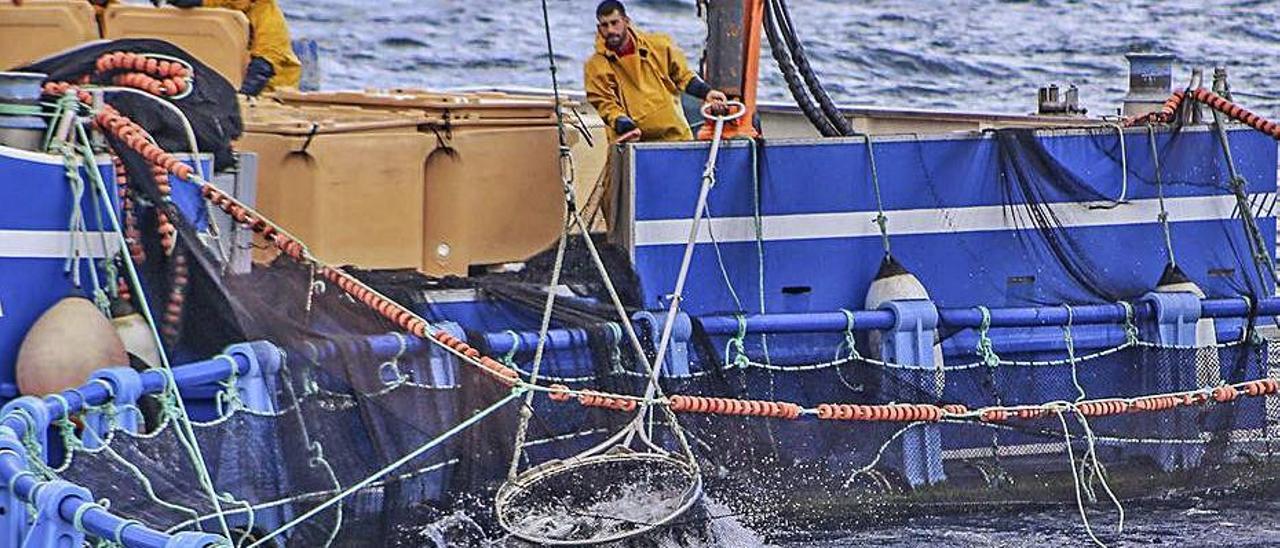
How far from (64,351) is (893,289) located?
12.8 feet

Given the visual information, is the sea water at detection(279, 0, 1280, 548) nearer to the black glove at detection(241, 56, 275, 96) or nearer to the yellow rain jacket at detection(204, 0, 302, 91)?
the yellow rain jacket at detection(204, 0, 302, 91)

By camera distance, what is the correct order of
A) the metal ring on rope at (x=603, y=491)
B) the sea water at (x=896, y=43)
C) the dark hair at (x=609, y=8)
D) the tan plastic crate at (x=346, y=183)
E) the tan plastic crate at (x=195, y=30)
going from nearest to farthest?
the metal ring on rope at (x=603, y=491) → the tan plastic crate at (x=346, y=183) → the tan plastic crate at (x=195, y=30) → the dark hair at (x=609, y=8) → the sea water at (x=896, y=43)

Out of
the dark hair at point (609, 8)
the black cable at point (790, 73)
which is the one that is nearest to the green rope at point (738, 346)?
the black cable at point (790, 73)

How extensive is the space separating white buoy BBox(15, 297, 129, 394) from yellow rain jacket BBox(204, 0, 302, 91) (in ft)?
13.5

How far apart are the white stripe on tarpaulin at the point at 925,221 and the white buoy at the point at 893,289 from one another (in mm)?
180

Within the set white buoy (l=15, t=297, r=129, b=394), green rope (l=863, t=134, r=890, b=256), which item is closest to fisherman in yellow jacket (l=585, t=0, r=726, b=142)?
green rope (l=863, t=134, r=890, b=256)

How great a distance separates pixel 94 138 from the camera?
8.05m

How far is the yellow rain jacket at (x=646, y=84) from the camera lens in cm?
1068

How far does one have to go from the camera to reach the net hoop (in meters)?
7.85

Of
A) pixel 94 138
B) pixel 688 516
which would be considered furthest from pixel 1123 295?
pixel 94 138

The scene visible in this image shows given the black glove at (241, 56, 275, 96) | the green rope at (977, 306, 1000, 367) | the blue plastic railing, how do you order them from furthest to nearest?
the black glove at (241, 56, 275, 96)
the green rope at (977, 306, 1000, 367)
the blue plastic railing

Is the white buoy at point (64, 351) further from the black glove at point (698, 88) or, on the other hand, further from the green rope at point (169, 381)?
the black glove at point (698, 88)

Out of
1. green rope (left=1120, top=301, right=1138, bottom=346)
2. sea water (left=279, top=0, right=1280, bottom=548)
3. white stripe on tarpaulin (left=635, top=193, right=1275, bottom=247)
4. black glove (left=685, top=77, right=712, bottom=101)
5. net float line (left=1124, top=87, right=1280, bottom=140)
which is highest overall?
net float line (left=1124, top=87, right=1280, bottom=140)

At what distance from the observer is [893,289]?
9.92 m
